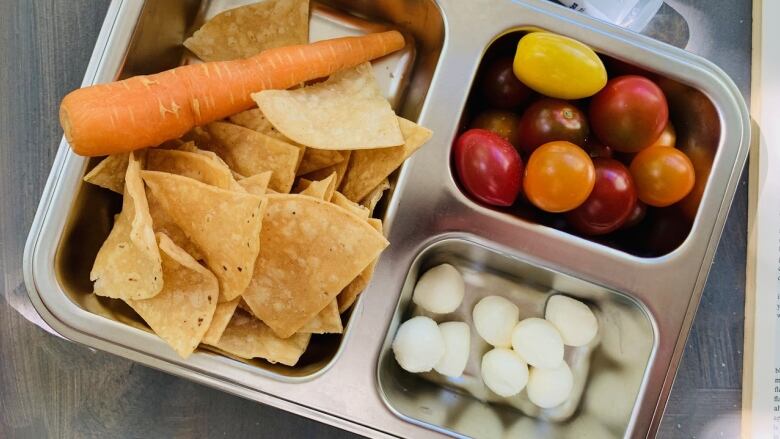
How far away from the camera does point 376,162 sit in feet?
3.57

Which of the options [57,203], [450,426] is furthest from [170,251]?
[450,426]

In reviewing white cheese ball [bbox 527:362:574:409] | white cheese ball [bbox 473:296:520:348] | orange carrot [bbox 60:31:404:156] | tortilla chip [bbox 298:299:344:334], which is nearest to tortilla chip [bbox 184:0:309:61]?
orange carrot [bbox 60:31:404:156]

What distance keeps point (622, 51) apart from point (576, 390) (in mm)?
660

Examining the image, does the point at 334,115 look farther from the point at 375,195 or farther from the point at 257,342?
the point at 257,342

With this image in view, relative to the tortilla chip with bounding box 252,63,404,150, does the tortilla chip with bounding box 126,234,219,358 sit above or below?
below

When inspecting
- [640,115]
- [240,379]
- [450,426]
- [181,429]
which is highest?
[640,115]

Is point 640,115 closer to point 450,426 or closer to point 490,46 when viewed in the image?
point 490,46

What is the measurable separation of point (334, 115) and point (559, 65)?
15.5 inches

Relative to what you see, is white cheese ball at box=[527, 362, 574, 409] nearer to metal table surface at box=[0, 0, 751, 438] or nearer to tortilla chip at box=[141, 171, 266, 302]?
metal table surface at box=[0, 0, 751, 438]

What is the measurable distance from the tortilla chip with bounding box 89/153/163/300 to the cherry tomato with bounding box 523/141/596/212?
2.07 feet

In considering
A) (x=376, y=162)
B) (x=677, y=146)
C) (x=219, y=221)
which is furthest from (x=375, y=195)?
(x=677, y=146)

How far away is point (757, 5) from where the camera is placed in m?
1.37

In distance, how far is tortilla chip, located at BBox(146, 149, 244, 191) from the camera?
996mm

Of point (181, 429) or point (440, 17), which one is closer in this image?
point (440, 17)
